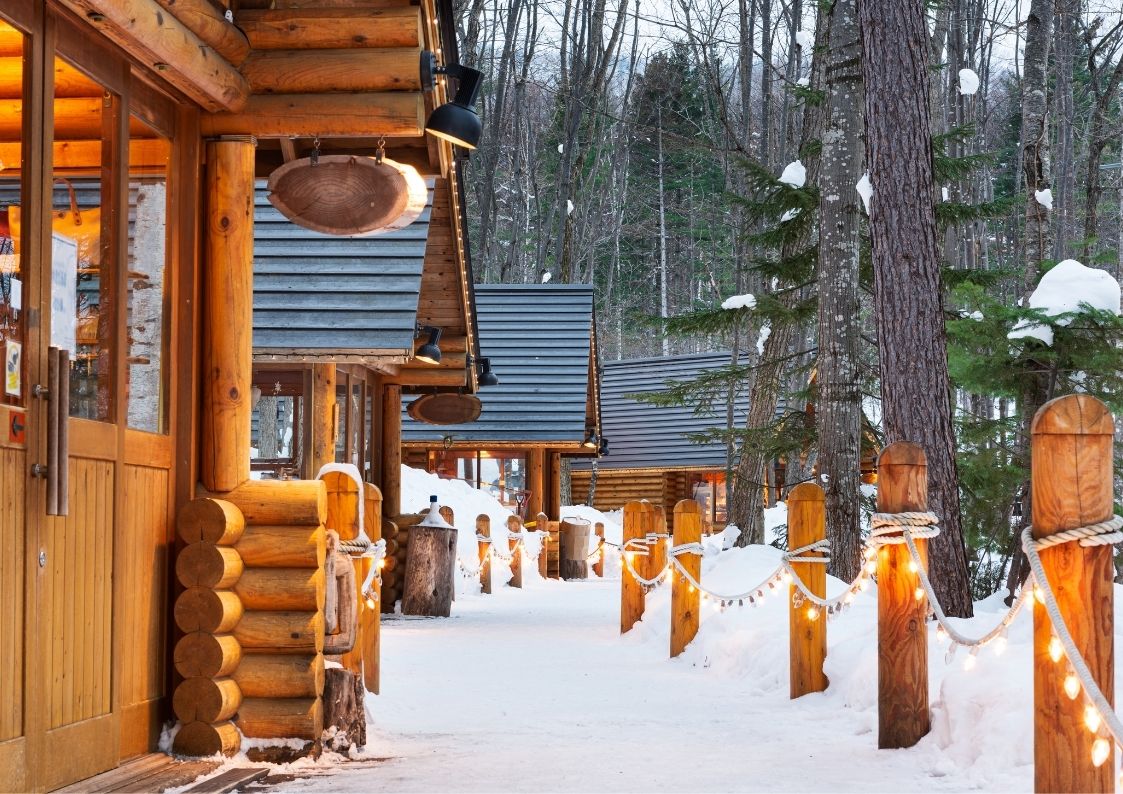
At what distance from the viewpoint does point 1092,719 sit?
3475 mm

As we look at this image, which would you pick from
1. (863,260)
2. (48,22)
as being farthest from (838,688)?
(863,260)

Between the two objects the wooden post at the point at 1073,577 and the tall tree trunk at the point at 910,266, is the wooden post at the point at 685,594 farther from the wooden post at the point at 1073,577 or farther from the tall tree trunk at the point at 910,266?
the wooden post at the point at 1073,577

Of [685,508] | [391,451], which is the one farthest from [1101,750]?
[391,451]

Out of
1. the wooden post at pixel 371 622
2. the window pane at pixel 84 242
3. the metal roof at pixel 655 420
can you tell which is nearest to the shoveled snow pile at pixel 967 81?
the metal roof at pixel 655 420

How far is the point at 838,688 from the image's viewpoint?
7.04 meters

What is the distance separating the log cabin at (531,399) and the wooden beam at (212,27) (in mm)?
16659

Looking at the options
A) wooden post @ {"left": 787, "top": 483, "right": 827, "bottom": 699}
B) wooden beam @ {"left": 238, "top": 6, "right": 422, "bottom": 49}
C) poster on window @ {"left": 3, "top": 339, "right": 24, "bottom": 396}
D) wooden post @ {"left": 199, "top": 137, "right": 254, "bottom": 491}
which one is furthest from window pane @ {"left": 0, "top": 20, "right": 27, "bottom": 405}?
wooden post @ {"left": 787, "top": 483, "right": 827, "bottom": 699}

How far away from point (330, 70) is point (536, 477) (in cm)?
1844

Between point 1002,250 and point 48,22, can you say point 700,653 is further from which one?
point 1002,250

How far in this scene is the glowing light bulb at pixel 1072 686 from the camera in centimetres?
353

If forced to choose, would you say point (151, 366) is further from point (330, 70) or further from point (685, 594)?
point (685, 594)

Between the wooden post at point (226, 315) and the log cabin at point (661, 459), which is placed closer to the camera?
the wooden post at point (226, 315)

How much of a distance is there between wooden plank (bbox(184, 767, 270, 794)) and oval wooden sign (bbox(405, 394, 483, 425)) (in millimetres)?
10698

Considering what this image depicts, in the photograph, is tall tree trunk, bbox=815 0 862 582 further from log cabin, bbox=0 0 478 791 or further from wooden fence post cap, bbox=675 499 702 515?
log cabin, bbox=0 0 478 791
